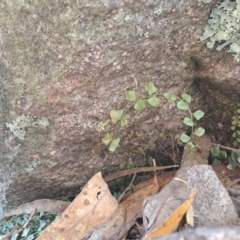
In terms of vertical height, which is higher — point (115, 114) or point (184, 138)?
point (115, 114)

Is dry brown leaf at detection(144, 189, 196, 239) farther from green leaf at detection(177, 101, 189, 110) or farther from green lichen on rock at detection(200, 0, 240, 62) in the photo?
green lichen on rock at detection(200, 0, 240, 62)

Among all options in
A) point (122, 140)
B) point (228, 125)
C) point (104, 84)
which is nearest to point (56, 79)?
point (104, 84)

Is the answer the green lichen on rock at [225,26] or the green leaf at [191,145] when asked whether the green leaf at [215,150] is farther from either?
the green lichen on rock at [225,26]

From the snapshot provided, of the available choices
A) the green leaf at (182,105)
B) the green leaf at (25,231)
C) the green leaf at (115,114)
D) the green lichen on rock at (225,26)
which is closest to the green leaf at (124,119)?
the green leaf at (115,114)

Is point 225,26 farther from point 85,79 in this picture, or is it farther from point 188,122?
point 85,79

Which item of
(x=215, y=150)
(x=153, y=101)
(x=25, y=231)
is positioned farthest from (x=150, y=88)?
(x=25, y=231)

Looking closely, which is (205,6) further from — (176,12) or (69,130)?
(69,130)

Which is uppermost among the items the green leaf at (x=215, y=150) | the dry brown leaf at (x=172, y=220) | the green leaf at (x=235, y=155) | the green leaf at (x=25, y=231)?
the dry brown leaf at (x=172, y=220)

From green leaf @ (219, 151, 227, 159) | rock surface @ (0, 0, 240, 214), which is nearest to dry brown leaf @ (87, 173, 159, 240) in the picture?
rock surface @ (0, 0, 240, 214)
